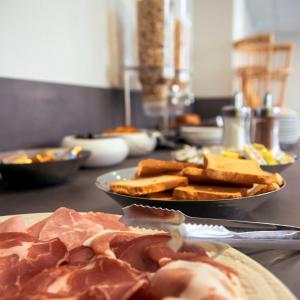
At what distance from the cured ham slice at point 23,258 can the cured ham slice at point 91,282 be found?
2 centimetres

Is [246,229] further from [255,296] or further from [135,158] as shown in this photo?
[135,158]

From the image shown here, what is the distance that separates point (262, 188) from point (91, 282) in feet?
1.02

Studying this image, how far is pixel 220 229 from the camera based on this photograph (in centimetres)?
37

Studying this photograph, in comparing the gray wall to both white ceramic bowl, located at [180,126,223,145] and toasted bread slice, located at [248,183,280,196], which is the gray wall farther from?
toasted bread slice, located at [248,183,280,196]

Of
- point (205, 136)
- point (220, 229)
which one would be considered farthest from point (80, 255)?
point (205, 136)

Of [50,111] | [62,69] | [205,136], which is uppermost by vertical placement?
[62,69]

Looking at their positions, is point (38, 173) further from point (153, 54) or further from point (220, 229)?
point (153, 54)

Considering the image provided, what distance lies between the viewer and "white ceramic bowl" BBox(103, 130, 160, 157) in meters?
1.13

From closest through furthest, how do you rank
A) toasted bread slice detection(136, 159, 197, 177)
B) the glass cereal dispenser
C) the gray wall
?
toasted bread slice detection(136, 159, 197, 177), the gray wall, the glass cereal dispenser

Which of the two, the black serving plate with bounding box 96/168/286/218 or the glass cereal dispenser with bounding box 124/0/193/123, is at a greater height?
the glass cereal dispenser with bounding box 124/0/193/123

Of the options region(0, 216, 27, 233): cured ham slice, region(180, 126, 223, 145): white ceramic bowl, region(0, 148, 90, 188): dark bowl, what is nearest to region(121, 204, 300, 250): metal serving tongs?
region(0, 216, 27, 233): cured ham slice

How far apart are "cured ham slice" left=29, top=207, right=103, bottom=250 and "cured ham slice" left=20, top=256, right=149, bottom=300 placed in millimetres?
59

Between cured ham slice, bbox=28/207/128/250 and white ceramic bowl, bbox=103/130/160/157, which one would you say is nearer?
cured ham slice, bbox=28/207/128/250

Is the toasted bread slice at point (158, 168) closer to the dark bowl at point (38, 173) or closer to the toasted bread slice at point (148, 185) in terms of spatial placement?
the toasted bread slice at point (148, 185)
